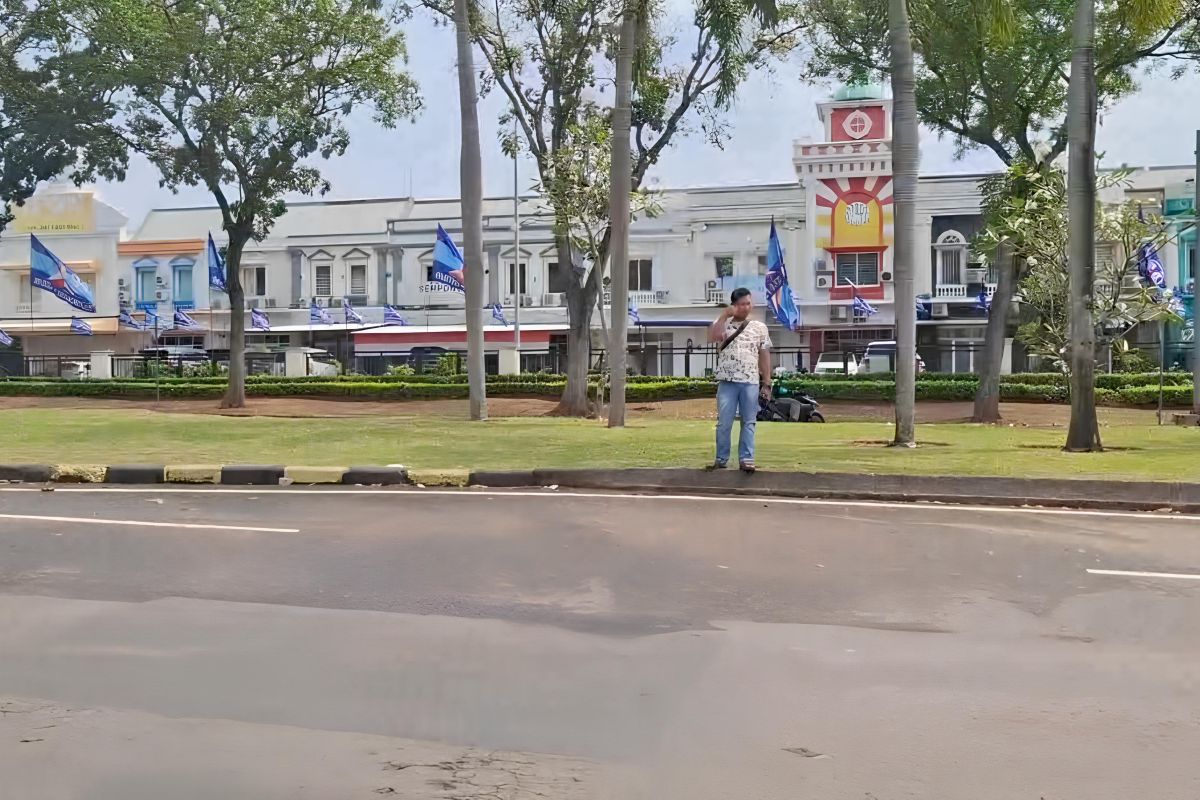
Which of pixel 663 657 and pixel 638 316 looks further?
pixel 638 316

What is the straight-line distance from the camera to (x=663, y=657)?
552 cm

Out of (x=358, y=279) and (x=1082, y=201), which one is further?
(x=358, y=279)

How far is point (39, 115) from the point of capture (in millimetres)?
29594

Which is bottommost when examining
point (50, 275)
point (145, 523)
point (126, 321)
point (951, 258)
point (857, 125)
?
point (145, 523)

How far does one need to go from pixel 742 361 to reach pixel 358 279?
41.4m

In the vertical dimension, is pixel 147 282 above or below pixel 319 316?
above

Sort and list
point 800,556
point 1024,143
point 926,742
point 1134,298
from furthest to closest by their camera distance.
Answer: point 1024,143
point 1134,298
point 800,556
point 926,742

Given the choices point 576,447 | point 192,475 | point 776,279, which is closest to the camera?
point 192,475

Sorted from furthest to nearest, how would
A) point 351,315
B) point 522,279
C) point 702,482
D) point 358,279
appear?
point 358,279 < point 522,279 < point 351,315 < point 702,482

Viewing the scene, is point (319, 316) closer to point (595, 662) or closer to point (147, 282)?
point (147, 282)

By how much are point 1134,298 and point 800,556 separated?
1365 centimetres

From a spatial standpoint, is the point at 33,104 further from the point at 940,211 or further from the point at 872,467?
the point at 940,211

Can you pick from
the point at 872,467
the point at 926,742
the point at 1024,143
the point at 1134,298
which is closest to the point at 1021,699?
the point at 926,742

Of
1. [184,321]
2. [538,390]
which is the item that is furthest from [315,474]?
[184,321]
